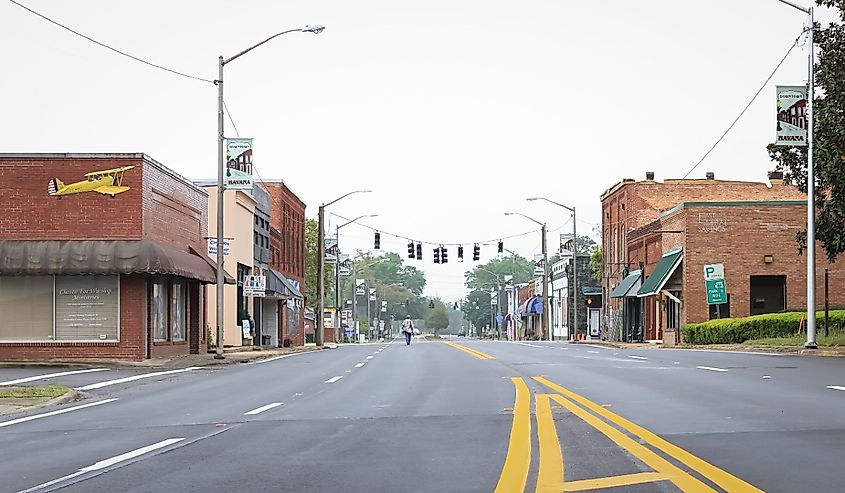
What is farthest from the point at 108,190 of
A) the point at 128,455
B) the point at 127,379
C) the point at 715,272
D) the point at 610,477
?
the point at 715,272

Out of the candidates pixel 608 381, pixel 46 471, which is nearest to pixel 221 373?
pixel 608 381

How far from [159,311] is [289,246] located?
4143cm

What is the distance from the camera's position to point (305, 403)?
16844 millimetres

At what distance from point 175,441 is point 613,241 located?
234 feet

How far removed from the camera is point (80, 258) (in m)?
32.0

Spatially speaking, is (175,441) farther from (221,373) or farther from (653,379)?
(221,373)

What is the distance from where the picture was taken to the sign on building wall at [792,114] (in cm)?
3438

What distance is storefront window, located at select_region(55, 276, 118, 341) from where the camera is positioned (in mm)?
33281

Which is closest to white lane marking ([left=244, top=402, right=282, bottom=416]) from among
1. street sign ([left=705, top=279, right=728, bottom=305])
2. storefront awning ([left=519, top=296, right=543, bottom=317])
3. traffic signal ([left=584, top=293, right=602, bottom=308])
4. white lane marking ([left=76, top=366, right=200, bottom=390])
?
white lane marking ([left=76, top=366, right=200, bottom=390])

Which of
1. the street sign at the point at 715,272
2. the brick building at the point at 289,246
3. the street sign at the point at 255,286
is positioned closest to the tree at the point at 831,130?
the street sign at the point at 715,272

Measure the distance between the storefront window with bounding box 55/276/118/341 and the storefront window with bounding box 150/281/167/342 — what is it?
4.86ft

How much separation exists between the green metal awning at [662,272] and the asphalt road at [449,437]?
3833 cm

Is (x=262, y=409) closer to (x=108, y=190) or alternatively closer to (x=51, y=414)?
(x=51, y=414)

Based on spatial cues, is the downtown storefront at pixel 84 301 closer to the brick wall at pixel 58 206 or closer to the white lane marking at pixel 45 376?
the brick wall at pixel 58 206
